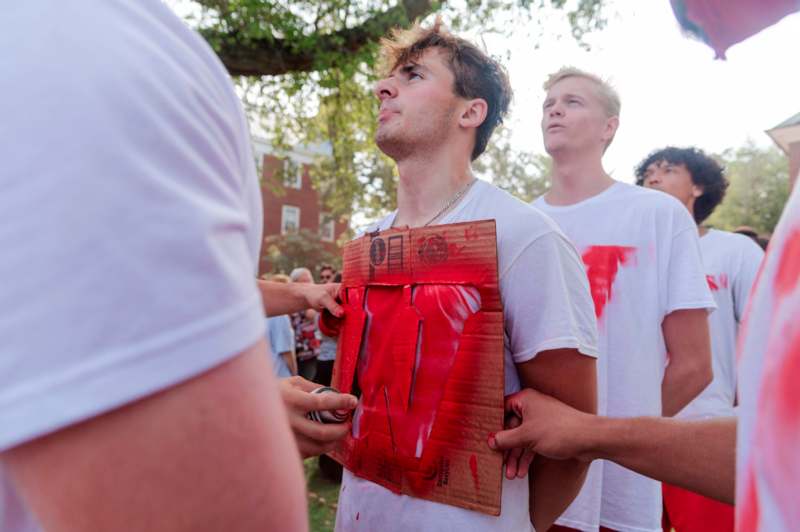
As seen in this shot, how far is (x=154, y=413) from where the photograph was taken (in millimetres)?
449

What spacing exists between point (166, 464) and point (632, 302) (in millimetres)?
2389

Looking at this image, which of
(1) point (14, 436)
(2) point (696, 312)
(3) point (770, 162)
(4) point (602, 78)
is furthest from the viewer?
(3) point (770, 162)

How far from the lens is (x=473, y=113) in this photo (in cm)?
229

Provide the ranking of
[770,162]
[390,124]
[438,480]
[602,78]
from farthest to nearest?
[770,162]
[602,78]
[390,124]
[438,480]

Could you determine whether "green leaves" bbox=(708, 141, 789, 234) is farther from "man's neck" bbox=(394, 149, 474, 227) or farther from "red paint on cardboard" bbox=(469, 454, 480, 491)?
"red paint on cardboard" bbox=(469, 454, 480, 491)

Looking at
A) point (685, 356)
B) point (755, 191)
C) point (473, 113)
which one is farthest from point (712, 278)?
point (755, 191)

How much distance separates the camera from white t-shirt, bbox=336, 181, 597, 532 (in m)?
1.58

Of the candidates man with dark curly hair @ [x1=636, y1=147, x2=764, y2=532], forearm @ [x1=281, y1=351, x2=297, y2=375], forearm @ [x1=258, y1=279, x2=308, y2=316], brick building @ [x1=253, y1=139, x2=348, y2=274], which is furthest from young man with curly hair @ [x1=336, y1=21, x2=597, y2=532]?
brick building @ [x1=253, y1=139, x2=348, y2=274]

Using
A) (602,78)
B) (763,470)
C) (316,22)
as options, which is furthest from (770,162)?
(763,470)

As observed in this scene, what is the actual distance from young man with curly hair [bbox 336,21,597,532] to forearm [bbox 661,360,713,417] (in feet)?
3.56

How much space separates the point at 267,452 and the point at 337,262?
3089 centimetres

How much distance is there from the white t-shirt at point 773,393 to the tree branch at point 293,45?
A: 23.1 ft

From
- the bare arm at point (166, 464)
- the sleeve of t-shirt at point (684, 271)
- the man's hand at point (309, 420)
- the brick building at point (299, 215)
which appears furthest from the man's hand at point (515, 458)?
the brick building at point (299, 215)

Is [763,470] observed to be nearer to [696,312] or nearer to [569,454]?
[569,454]
